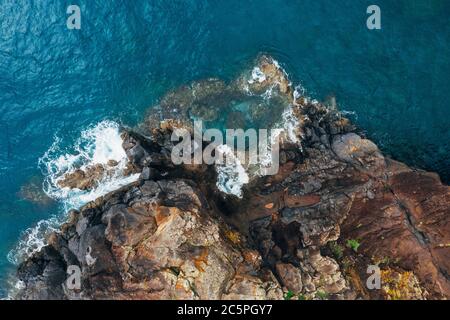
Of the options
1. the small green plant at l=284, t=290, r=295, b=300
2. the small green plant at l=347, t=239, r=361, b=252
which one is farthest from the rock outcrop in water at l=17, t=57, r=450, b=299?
the small green plant at l=284, t=290, r=295, b=300

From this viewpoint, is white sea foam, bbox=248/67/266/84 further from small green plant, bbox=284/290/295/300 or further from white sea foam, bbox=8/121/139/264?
small green plant, bbox=284/290/295/300

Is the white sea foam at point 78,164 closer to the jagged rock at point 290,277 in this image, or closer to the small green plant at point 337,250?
the jagged rock at point 290,277

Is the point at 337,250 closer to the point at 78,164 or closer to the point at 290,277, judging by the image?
the point at 290,277

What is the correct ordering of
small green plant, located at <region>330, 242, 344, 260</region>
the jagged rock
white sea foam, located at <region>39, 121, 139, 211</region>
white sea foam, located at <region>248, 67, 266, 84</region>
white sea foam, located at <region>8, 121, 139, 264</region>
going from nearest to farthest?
the jagged rock, small green plant, located at <region>330, 242, 344, 260</region>, white sea foam, located at <region>8, 121, 139, 264</region>, white sea foam, located at <region>39, 121, 139, 211</region>, white sea foam, located at <region>248, 67, 266, 84</region>

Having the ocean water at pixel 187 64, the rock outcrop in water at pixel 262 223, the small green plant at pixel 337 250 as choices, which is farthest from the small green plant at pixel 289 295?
the ocean water at pixel 187 64

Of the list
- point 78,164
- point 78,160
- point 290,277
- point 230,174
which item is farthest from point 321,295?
point 78,160

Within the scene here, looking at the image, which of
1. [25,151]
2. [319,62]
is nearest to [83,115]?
[25,151]
